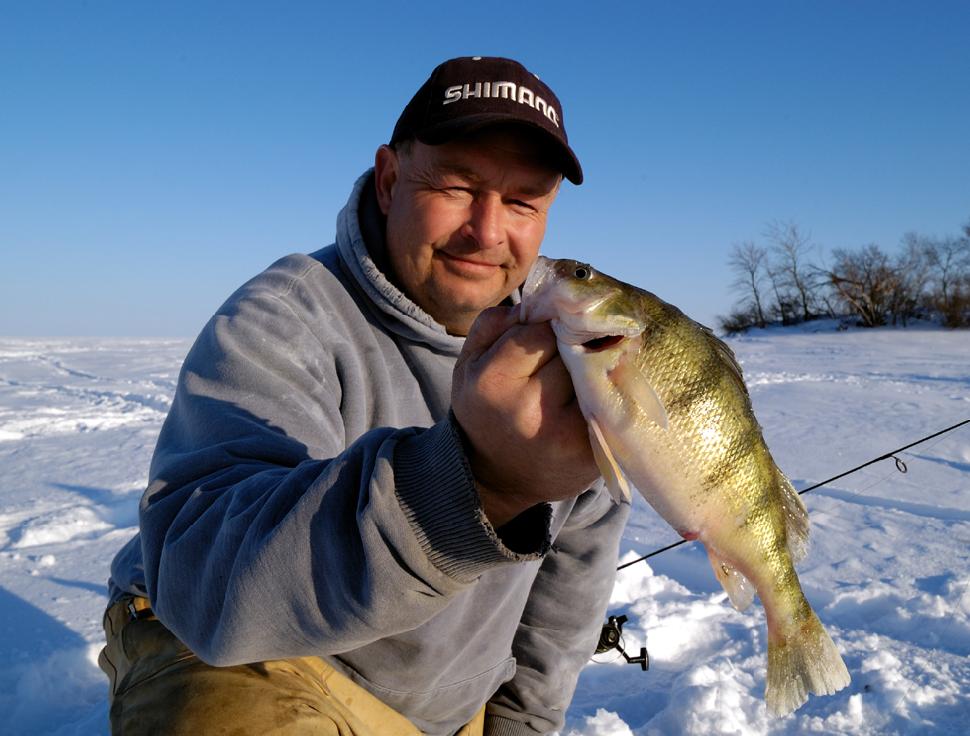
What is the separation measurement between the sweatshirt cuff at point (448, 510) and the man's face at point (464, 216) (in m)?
1.20

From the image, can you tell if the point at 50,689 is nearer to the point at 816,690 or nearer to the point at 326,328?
the point at 326,328

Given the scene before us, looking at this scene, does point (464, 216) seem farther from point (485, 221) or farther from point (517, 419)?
point (517, 419)

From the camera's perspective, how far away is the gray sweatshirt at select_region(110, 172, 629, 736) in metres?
1.22

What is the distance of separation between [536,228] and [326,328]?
0.87 meters

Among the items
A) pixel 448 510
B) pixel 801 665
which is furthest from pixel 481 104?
pixel 801 665

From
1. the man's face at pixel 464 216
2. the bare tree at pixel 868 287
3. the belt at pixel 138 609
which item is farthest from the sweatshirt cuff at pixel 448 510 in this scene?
the bare tree at pixel 868 287

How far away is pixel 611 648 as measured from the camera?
10.1 feet

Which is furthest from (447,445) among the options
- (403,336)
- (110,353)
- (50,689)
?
(110,353)

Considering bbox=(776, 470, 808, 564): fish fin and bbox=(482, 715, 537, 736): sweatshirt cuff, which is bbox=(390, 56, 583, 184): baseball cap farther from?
bbox=(482, 715, 537, 736): sweatshirt cuff

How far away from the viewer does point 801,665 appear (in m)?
1.65

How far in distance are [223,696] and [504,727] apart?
1509mm

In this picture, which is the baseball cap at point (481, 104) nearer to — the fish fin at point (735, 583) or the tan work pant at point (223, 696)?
the fish fin at point (735, 583)

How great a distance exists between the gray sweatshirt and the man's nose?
32 cm

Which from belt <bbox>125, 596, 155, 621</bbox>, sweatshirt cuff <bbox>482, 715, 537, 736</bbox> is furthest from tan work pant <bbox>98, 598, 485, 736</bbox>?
sweatshirt cuff <bbox>482, 715, 537, 736</bbox>
